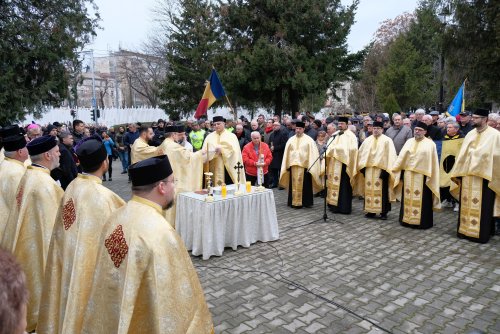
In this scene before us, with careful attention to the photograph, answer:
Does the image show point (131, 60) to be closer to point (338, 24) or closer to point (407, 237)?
point (338, 24)

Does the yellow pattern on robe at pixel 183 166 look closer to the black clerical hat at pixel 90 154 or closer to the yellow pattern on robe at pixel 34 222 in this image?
the yellow pattern on robe at pixel 34 222

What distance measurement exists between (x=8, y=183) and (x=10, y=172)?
132 mm

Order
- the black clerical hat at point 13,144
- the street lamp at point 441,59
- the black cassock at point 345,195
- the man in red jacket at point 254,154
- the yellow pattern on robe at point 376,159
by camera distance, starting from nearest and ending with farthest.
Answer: the black clerical hat at point 13,144 → the yellow pattern on robe at point 376,159 → the black cassock at point 345,195 → the man in red jacket at point 254,154 → the street lamp at point 441,59

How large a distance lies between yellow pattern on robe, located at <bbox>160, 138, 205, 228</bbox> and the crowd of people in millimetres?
19

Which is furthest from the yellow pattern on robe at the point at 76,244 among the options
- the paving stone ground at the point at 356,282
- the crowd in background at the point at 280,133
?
the crowd in background at the point at 280,133

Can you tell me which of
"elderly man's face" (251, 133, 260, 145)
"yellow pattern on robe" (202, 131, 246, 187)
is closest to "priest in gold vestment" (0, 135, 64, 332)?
"yellow pattern on robe" (202, 131, 246, 187)

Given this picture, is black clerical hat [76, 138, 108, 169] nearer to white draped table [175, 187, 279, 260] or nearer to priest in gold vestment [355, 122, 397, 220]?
white draped table [175, 187, 279, 260]

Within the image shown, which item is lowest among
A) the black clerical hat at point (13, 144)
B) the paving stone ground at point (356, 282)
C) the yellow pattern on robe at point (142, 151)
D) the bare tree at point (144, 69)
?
the paving stone ground at point (356, 282)

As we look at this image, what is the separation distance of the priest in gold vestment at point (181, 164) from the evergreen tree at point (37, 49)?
11.6 meters

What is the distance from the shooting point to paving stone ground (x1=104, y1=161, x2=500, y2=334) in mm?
4535

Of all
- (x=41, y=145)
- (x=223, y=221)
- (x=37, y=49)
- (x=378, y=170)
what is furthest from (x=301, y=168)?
(x=37, y=49)

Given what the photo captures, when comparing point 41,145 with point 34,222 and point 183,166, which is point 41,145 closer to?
point 34,222

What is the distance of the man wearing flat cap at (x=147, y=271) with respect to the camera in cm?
253

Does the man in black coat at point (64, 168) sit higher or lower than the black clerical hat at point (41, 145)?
lower
